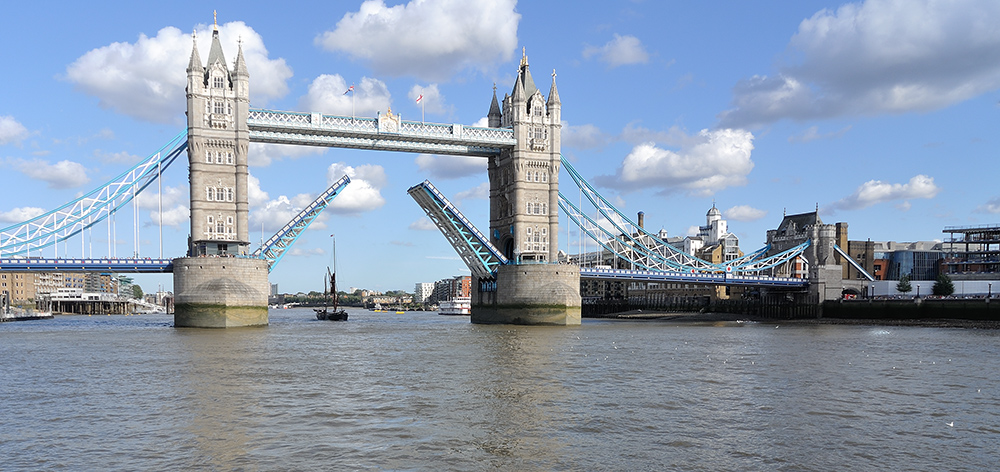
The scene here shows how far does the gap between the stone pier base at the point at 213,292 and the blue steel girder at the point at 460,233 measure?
14.4 meters

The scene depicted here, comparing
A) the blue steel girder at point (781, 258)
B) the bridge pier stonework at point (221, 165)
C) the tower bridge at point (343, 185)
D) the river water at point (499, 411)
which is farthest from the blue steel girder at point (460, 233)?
the river water at point (499, 411)

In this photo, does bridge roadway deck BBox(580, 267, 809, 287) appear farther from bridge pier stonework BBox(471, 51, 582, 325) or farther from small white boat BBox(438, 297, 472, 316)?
small white boat BBox(438, 297, 472, 316)

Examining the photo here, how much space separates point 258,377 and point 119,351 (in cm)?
1396

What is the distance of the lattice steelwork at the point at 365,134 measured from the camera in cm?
5919

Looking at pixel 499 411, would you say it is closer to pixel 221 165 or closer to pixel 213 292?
pixel 213 292

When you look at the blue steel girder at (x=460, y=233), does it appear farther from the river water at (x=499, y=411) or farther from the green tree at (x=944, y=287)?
the green tree at (x=944, y=287)

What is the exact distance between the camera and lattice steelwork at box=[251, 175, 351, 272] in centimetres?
6053

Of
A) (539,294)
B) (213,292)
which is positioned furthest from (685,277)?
(213,292)

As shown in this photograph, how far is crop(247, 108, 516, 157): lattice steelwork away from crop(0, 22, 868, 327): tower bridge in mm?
75

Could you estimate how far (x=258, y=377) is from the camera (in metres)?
25.0

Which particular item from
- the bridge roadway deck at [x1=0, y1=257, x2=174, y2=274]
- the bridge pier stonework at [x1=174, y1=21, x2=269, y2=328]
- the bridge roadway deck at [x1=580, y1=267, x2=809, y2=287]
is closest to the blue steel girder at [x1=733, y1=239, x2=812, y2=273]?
the bridge roadway deck at [x1=580, y1=267, x2=809, y2=287]

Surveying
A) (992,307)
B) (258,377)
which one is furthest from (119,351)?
(992,307)

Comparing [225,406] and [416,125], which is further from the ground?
[416,125]

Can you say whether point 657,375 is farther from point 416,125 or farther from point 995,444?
point 416,125
